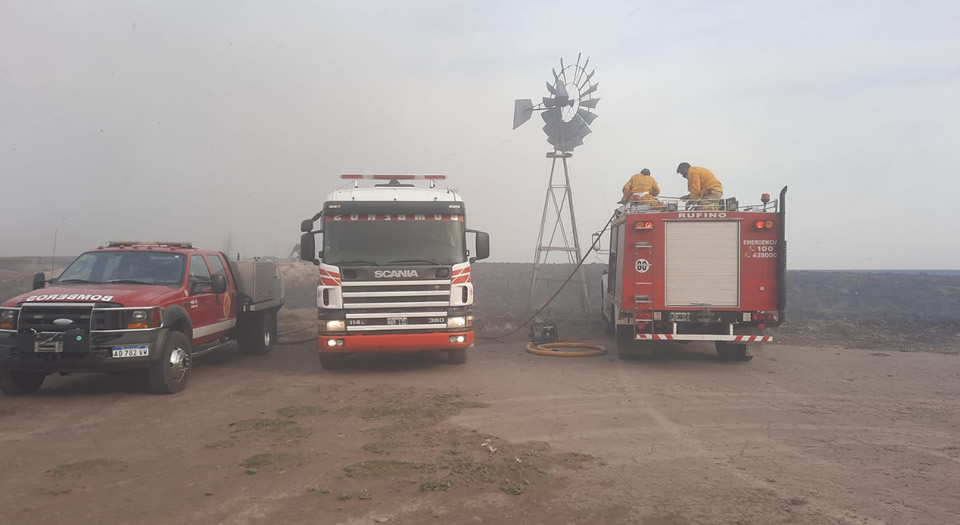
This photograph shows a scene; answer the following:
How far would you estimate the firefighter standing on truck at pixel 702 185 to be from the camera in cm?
1250

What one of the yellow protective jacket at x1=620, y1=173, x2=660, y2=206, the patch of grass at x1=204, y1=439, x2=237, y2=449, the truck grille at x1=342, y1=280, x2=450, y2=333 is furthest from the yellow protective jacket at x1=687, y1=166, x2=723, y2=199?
the patch of grass at x1=204, y1=439, x2=237, y2=449

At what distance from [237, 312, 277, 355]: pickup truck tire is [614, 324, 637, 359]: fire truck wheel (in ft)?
22.9

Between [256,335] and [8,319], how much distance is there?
4985 millimetres

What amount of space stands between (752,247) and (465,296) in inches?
201

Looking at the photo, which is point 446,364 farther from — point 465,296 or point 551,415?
point 551,415

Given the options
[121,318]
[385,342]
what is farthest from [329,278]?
[121,318]

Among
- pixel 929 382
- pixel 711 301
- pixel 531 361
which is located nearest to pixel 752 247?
pixel 711 301

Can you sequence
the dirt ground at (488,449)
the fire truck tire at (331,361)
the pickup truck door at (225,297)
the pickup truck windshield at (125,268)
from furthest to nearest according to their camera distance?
the pickup truck door at (225,297)
the fire truck tire at (331,361)
the pickup truck windshield at (125,268)
the dirt ground at (488,449)

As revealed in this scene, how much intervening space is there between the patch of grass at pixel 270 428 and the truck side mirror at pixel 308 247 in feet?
12.6

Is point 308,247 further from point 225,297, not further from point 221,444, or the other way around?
point 221,444

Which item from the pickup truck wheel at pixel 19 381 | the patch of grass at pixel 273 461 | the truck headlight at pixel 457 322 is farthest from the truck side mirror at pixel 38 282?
the truck headlight at pixel 457 322

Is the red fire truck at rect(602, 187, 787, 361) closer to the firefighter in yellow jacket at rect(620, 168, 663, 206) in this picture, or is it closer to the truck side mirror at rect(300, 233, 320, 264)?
the firefighter in yellow jacket at rect(620, 168, 663, 206)

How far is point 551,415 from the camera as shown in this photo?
7.62 m

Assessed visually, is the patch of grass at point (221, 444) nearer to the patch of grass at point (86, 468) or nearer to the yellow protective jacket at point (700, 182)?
the patch of grass at point (86, 468)
